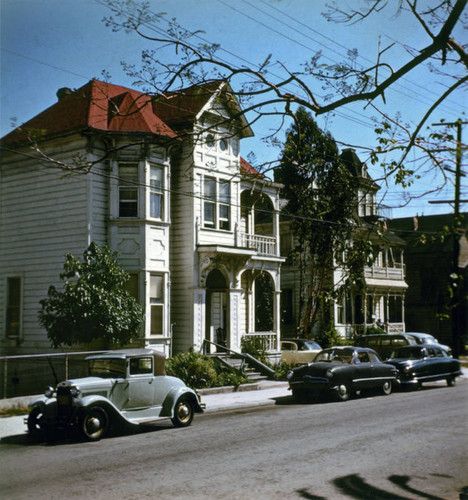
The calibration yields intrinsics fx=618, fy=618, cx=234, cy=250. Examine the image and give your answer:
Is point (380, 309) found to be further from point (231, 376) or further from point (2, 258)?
point (2, 258)

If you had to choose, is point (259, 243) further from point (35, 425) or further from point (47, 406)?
point (35, 425)

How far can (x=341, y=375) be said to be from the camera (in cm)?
1875

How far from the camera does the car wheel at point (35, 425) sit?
474 inches

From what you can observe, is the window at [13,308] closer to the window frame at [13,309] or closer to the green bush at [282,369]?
the window frame at [13,309]

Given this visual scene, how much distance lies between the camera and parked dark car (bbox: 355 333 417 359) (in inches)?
1107

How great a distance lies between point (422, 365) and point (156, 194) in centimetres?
1169

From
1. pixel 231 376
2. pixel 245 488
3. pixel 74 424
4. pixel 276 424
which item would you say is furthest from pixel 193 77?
pixel 231 376

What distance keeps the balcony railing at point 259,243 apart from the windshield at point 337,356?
785cm

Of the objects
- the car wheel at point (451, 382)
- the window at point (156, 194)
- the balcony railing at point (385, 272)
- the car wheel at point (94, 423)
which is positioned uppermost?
the window at point (156, 194)

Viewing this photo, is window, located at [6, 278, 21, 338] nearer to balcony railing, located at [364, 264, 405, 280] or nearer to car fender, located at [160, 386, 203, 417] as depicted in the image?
car fender, located at [160, 386, 203, 417]

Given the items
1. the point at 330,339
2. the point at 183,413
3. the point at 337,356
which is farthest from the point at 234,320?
the point at 183,413

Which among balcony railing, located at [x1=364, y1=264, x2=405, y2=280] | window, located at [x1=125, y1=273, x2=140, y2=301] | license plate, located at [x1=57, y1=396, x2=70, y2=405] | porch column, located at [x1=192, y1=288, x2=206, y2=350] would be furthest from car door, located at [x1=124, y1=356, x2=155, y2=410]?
balcony railing, located at [x1=364, y1=264, x2=405, y2=280]

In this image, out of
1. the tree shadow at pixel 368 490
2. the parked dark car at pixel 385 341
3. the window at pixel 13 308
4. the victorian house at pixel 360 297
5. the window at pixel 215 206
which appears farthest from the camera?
the victorian house at pixel 360 297

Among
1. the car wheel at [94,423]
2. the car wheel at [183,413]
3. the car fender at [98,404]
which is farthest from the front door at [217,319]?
the car wheel at [94,423]
